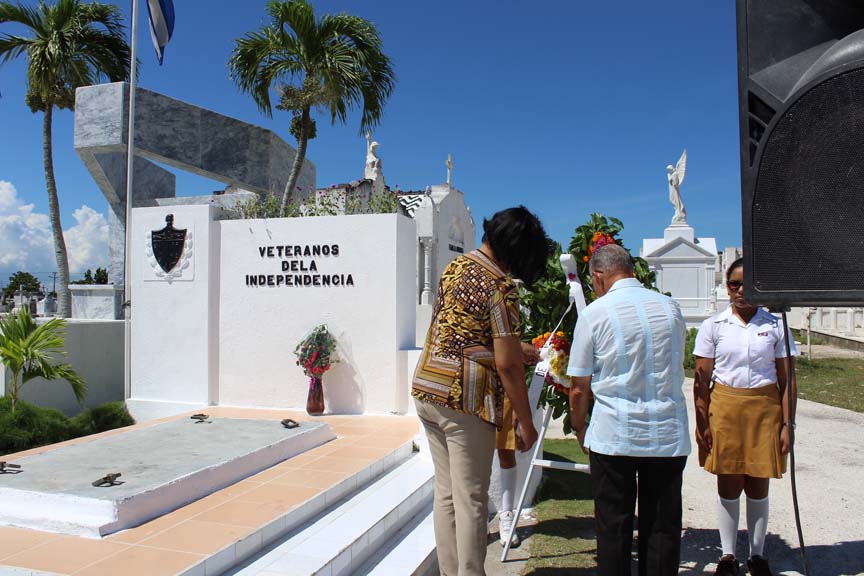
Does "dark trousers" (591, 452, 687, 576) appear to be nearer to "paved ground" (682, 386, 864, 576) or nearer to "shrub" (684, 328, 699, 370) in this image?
"paved ground" (682, 386, 864, 576)

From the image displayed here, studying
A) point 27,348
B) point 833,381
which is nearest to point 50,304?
point 27,348

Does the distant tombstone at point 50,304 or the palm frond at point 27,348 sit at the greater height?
Result: the distant tombstone at point 50,304

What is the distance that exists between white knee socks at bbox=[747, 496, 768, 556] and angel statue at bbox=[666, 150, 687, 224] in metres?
20.9

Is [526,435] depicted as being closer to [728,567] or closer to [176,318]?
[728,567]

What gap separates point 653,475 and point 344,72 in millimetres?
8244

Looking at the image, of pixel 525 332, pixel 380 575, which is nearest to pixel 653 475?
pixel 380 575

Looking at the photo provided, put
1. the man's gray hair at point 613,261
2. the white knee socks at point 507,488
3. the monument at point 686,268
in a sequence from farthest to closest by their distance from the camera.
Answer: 1. the monument at point 686,268
2. the white knee socks at point 507,488
3. the man's gray hair at point 613,261

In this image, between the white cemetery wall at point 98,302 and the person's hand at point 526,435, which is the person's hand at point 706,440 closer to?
the person's hand at point 526,435

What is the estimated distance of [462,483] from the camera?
241 cm

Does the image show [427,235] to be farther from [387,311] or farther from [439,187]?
[387,311]

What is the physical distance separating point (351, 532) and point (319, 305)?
386cm

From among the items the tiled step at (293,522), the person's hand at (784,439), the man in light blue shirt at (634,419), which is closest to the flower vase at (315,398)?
the tiled step at (293,522)

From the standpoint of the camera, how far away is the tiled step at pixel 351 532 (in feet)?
9.64

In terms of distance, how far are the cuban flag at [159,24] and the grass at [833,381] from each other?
1321 centimetres
